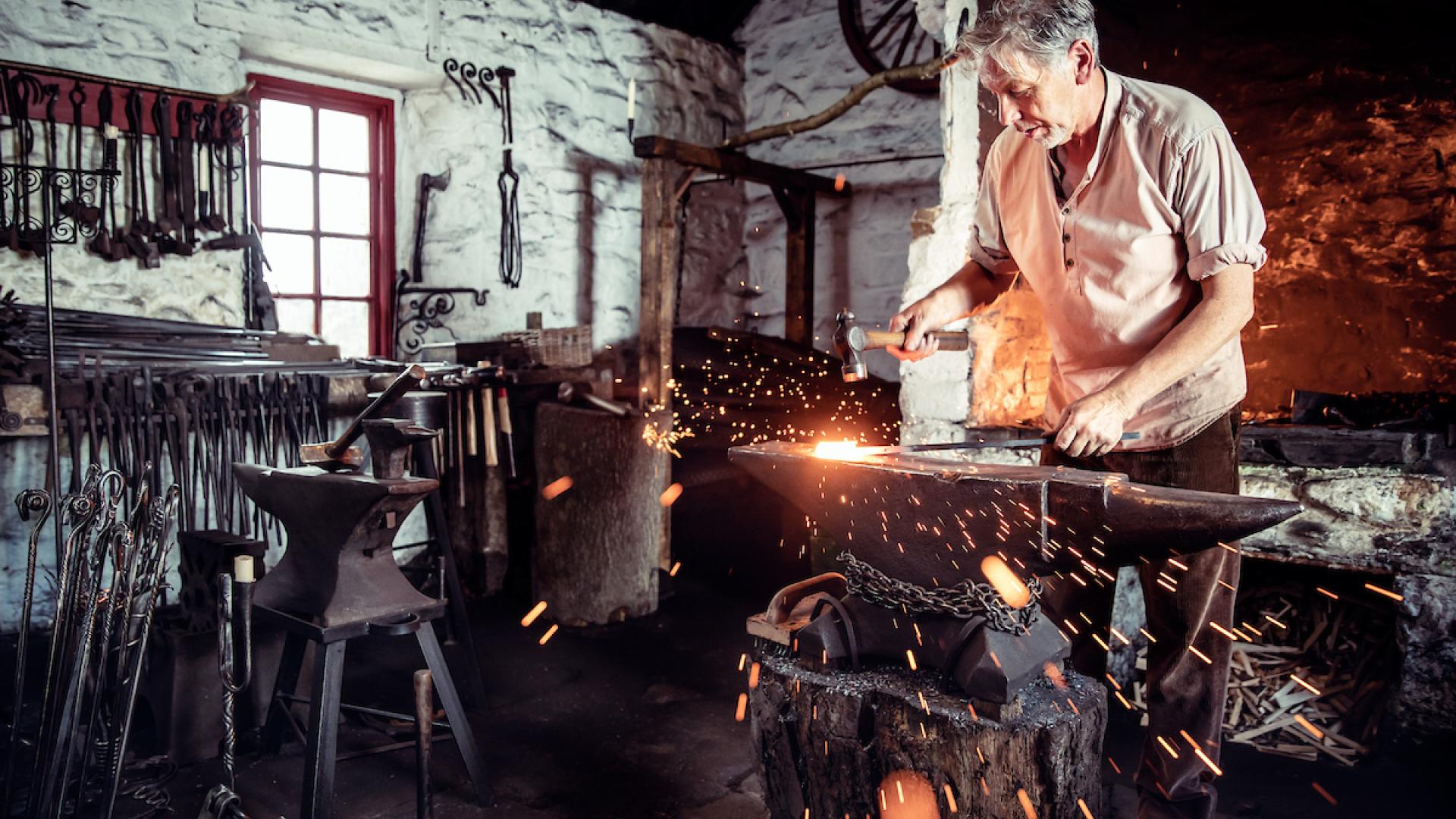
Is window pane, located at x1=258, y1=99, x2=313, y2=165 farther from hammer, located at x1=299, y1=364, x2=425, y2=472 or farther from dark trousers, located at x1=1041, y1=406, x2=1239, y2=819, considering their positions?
dark trousers, located at x1=1041, y1=406, x2=1239, y2=819

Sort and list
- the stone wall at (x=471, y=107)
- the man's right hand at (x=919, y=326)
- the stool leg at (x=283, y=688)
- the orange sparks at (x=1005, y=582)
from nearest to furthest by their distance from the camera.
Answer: the orange sparks at (x=1005, y=582), the man's right hand at (x=919, y=326), the stool leg at (x=283, y=688), the stone wall at (x=471, y=107)

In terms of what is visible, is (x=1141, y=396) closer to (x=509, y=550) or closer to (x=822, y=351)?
(x=509, y=550)

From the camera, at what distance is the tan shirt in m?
2.05

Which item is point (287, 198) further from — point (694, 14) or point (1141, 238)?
point (1141, 238)

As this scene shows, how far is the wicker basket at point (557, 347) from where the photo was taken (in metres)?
4.79

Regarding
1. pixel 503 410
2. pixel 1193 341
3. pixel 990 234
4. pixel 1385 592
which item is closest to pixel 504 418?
pixel 503 410

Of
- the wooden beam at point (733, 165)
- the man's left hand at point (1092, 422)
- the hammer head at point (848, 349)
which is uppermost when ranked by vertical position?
the wooden beam at point (733, 165)

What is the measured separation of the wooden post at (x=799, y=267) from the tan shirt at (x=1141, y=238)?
13.5 ft

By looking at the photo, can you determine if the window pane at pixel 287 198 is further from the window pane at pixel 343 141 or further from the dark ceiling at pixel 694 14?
the dark ceiling at pixel 694 14

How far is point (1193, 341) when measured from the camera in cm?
201

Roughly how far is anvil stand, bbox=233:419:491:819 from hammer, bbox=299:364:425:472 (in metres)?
0.03

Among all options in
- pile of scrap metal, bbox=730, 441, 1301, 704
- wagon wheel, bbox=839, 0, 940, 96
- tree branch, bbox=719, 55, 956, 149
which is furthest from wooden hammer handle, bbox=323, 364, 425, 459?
wagon wheel, bbox=839, 0, 940, 96

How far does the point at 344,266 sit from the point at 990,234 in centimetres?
380

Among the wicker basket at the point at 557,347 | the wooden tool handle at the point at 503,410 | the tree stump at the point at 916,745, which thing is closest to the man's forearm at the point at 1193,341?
the tree stump at the point at 916,745
